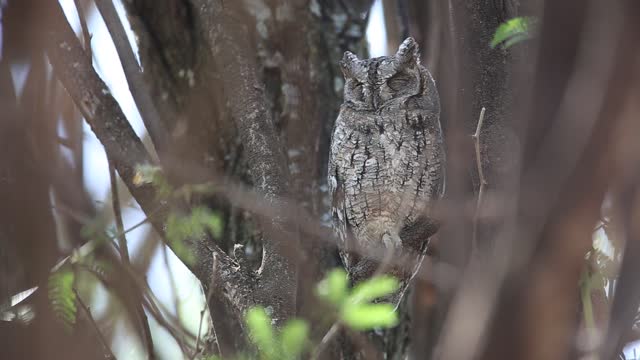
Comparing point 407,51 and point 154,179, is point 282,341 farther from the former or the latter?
point 407,51

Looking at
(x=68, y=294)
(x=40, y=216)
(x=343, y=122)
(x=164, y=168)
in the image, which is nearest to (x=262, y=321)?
(x=68, y=294)

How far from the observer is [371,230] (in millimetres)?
3379

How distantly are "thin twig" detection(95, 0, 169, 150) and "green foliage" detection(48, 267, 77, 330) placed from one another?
1.03m

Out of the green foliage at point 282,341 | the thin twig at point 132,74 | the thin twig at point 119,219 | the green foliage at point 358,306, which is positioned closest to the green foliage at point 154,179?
the thin twig at point 119,219

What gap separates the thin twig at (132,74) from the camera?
8.15 ft

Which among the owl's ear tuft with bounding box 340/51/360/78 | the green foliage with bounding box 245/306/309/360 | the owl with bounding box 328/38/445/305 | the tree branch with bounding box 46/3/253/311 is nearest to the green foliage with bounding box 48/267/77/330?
the green foliage with bounding box 245/306/309/360

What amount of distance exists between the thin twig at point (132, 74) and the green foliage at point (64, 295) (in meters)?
1.03

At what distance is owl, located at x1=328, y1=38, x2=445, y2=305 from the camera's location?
3.21 meters

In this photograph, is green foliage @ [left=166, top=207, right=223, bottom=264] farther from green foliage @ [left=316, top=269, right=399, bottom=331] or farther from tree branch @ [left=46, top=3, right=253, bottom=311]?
green foliage @ [left=316, top=269, right=399, bottom=331]

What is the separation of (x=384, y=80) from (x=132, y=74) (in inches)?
45.3

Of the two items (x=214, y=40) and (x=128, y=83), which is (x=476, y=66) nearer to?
(x=214, y=40)

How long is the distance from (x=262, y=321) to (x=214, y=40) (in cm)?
136

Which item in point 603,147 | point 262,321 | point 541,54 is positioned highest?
point 541,54

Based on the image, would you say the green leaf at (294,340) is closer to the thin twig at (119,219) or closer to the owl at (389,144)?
the thin twig at (119,219)
